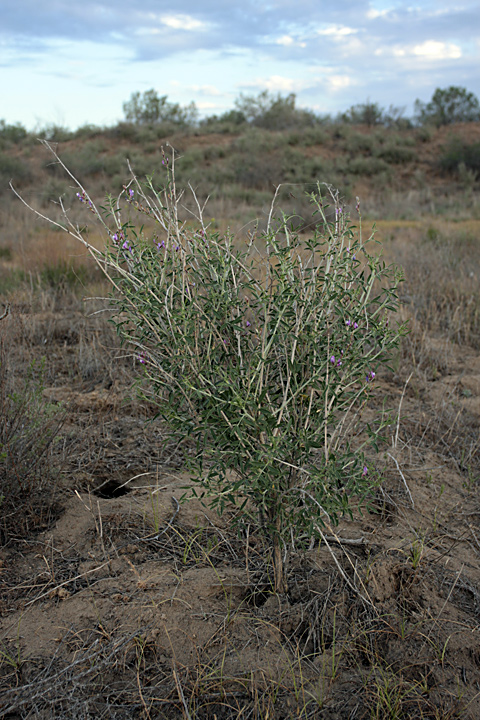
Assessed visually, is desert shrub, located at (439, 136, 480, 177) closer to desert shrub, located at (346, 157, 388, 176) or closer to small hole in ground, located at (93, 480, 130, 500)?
desert shrub, located at (346, 157, 388, 176)

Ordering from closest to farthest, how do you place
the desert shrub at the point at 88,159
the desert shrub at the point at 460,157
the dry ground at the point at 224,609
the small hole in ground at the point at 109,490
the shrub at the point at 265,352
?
the dry ground at the point at 224,609
the shrub at the point at 265,352
the small hole in ground at the point at 109,490
the desert shrub at the point at 88,159
the desert shrub at the point at 460,157

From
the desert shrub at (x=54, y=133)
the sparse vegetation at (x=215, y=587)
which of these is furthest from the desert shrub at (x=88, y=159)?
the sparse vegetation at (x=215, y=587)

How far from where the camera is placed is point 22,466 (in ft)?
8.85

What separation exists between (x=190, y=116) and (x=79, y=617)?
1205 inches

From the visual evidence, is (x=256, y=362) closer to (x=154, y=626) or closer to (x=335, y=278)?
(x=335, y=278)

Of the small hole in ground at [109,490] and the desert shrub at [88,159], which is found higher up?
the desert shrub at [88,159]

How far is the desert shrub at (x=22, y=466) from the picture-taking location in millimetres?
2619

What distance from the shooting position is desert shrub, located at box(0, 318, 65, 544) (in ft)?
8.59

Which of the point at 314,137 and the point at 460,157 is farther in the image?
the point at 314,137

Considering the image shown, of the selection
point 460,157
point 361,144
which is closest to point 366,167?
point 361,144

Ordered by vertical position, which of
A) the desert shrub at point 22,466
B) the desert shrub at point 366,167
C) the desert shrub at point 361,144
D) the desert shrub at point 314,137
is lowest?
the desert shrub at point 22,466

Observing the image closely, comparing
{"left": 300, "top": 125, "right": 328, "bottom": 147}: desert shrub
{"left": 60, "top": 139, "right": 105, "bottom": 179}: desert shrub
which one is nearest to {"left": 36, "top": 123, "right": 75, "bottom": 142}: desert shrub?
{"left": 60, "top": 139, "right": 105, "bottom": 179}: desert shrub

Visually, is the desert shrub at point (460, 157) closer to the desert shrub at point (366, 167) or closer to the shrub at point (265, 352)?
the desert shrub at point (366, 167)

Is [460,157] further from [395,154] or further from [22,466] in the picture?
[22,466]
